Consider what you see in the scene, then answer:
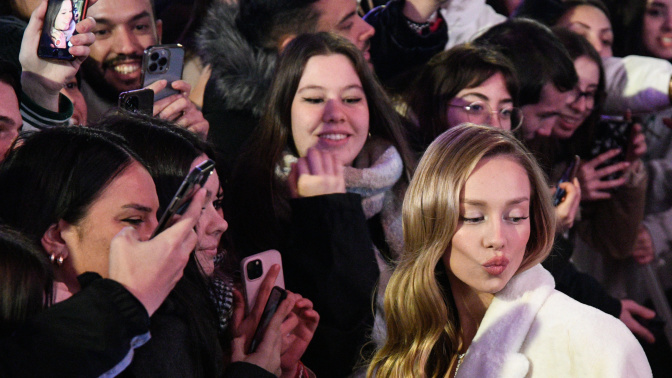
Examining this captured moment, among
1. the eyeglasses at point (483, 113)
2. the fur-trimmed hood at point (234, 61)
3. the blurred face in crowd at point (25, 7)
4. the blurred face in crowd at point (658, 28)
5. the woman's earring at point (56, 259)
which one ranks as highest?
the blurred face in crowd at point (25, 7)

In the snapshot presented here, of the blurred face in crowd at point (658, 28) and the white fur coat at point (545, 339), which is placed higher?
the white fur coat at point (545, 339)

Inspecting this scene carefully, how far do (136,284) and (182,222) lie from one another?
0.15 metres

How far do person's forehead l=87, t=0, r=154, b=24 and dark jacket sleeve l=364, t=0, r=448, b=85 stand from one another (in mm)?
1090

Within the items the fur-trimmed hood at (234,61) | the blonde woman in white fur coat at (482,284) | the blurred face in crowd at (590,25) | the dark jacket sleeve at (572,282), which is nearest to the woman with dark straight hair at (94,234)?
the blonde woman in white fur coat at (482,284)

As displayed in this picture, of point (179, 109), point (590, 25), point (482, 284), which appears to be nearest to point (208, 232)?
point (179, 109)

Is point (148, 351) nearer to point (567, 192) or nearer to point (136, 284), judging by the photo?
point (136, 284)

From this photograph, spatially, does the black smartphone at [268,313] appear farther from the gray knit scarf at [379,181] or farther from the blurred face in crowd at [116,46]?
the blurred face in crowd at [116,46]

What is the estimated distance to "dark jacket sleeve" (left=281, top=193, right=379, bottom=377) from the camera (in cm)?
255

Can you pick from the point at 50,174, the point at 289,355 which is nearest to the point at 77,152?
the point at 50,174

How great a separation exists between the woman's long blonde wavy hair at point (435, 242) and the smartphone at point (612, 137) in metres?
1.88

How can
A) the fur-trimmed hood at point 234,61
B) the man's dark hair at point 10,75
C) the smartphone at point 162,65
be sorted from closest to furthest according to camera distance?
the man's dark hair at point 10,75, the smartphone at point 162,65, the fur-trimmed hood at point 234,61

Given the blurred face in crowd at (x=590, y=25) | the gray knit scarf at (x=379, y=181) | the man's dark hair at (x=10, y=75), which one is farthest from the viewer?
the blurred face in crowd at (x=590, y=25)

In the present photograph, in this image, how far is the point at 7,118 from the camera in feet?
6.97

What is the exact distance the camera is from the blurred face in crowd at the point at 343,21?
10.9 ft
